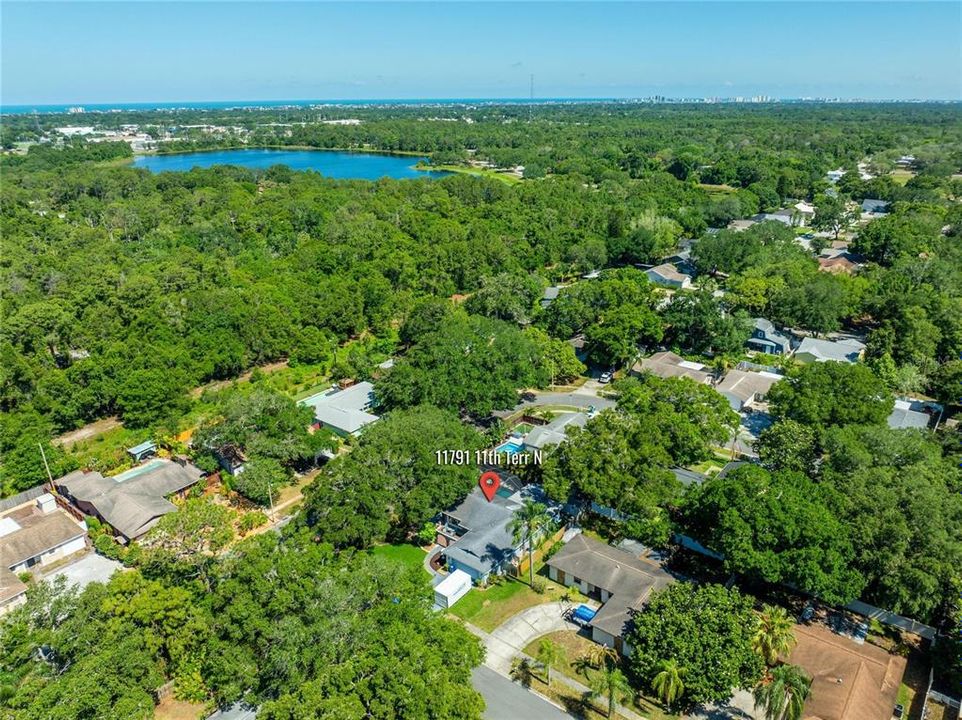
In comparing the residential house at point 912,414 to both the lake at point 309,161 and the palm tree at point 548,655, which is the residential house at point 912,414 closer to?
the palm tree at point 548,655

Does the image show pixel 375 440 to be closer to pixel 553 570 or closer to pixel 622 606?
pixel 553 570

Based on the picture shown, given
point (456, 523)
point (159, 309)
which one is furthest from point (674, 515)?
point (159, 309)

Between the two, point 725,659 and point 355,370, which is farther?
point 355,370

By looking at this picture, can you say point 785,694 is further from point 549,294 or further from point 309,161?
point 309,161

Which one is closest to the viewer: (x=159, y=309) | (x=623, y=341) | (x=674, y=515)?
(x=674, y=515)

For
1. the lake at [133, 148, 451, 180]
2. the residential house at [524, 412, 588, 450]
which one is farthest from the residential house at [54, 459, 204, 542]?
the lake at [133, 148, 451, 180]

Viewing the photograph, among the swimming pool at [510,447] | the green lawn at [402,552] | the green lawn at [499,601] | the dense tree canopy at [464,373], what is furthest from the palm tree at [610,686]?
the dense tree canopy at [464,373]

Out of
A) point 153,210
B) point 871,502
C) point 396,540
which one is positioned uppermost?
point 153,210
